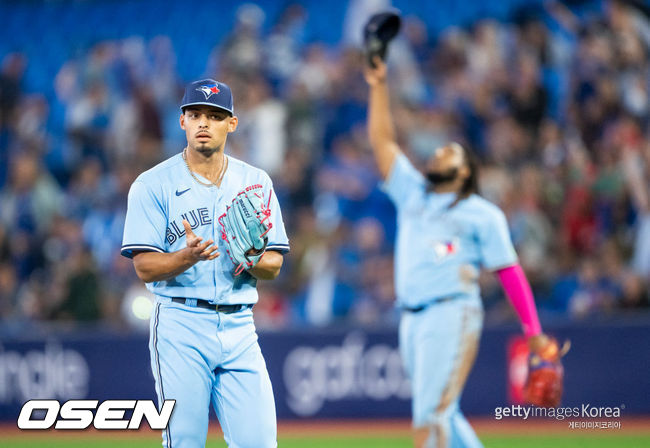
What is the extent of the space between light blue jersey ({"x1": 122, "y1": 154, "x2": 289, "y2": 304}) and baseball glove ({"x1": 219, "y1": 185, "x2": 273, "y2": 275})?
0.35 ft

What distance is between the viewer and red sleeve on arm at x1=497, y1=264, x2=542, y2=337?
5828 millimetres

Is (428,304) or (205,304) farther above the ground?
(205,304)

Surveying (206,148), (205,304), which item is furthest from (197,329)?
(206,148)

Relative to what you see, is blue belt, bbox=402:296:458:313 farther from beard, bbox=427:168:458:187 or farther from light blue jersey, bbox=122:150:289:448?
light blue jersey, bbox=122:150:289:448

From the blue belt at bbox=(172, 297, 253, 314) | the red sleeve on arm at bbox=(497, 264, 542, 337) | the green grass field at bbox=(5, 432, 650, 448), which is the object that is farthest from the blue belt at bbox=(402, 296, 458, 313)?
the green grass field at bbox=(5, 432, 650, 448)

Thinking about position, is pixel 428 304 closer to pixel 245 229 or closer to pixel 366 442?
pixel 245 229

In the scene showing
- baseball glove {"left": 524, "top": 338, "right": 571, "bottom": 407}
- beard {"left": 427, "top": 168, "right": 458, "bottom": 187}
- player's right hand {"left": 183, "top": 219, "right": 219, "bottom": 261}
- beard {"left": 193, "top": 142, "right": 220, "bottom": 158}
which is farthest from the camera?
beard {"left": 427, "top": 168, "right": 458, "bottom": 187}

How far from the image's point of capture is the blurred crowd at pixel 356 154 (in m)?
10.5

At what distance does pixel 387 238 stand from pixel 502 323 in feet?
6.81

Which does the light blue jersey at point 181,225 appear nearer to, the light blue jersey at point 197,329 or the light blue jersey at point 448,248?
the light blue jersey at point 197,329

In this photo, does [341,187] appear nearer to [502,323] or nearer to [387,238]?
[387,238]

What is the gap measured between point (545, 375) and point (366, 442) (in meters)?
3.79

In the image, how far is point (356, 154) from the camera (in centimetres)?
1180

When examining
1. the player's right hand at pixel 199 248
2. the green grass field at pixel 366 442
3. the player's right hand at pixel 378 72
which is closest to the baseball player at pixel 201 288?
the player's right hand at pixel 199 248
